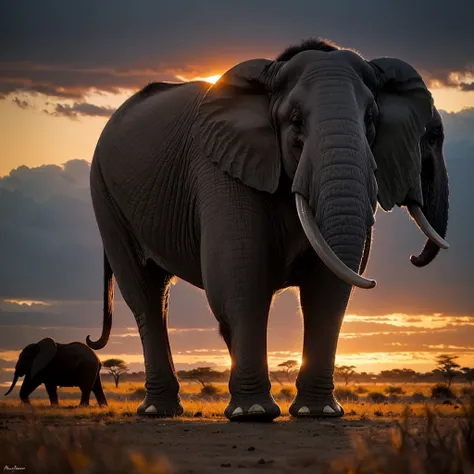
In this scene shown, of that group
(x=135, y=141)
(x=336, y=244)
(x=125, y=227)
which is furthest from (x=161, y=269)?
(x=336, y=244)

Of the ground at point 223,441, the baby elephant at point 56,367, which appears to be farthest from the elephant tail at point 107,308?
the baby elephant at point 56,367

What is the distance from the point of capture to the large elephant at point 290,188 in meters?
10.9

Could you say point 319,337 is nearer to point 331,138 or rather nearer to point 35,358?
point 331,138

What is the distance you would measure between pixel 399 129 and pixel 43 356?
13.4 meters

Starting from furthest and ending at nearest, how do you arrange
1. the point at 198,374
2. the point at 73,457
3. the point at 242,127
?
the point at 198,374, the point at 242,127, the point at 73,457

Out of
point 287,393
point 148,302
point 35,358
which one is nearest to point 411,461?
point 148,302

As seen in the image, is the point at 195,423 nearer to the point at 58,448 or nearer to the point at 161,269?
the point at 161,269

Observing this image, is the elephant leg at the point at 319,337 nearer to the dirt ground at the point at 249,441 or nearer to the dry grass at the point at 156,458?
the dirt ground at the point at 249,441

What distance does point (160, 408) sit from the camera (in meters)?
14.4

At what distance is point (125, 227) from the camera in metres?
15.2

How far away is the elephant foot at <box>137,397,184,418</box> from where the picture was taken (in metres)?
14.3

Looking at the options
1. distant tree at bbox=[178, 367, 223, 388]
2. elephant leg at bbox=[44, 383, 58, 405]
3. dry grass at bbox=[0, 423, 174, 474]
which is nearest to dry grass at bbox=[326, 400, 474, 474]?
dry grass at bbox=[0, 423, 174, 474]

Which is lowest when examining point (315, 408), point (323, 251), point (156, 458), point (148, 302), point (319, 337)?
point (315, 408)

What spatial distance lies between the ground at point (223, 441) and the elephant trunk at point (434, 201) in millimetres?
1976
